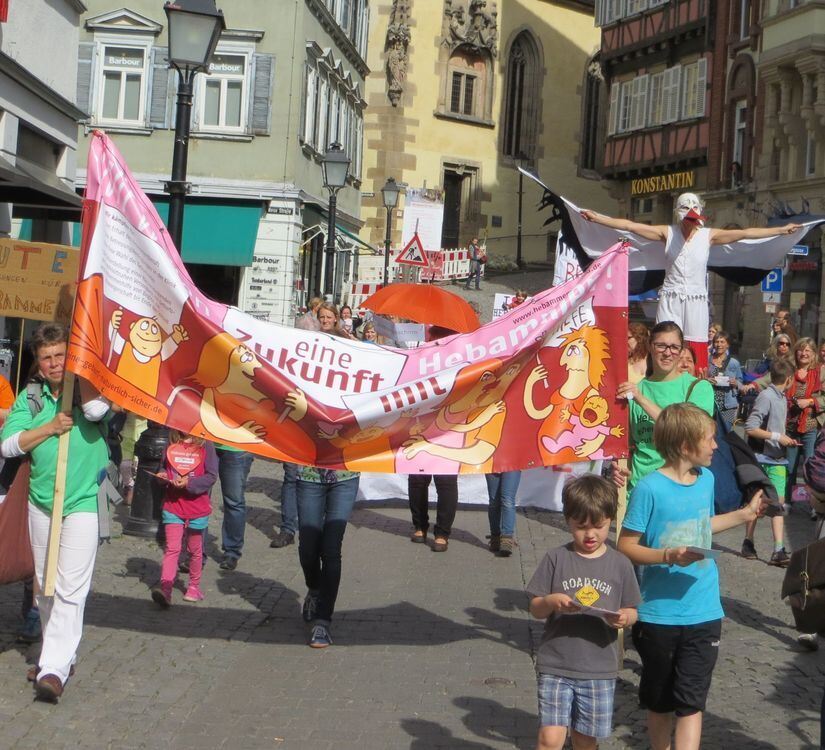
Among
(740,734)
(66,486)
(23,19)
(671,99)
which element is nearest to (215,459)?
(66,486)

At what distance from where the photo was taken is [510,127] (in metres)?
57.4

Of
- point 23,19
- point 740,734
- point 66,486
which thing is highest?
point 23,19

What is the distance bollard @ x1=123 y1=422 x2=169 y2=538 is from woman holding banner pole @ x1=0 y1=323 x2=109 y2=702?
4430mm

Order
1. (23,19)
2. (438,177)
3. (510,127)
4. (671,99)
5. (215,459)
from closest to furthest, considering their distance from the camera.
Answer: (215,459) < (23,19) < (671,99) < (438,177) < (510,127)

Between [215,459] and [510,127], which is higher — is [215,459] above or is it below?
below

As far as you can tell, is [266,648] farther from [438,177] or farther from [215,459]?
[438,177]

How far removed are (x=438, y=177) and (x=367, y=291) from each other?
2419cm

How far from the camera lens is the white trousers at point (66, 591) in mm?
6211

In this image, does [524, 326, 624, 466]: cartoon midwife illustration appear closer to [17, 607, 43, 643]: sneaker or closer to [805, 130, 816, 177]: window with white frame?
[17, 607, 43, 643]: sneaker

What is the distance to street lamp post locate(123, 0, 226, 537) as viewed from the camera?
1091cm

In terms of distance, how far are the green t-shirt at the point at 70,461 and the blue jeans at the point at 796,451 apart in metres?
8.70

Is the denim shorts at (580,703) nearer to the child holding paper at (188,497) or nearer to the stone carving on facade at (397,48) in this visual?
the child holding paper at (188,497)

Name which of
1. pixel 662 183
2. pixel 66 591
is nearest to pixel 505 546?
pixel 66 591

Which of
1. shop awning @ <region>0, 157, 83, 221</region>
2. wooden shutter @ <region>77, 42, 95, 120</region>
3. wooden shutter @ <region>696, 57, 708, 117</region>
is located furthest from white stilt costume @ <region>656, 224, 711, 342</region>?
wooden shutter @ <region>696, 57, 708, 117</region>
